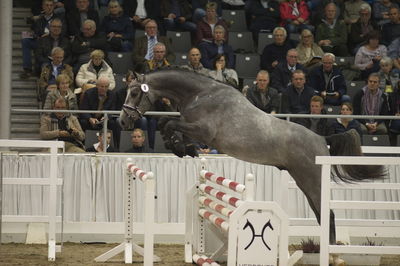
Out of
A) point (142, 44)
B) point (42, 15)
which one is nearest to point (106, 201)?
point (142, 44)

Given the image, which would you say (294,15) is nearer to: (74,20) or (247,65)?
(247,65)

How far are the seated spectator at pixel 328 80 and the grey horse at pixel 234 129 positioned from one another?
413cm

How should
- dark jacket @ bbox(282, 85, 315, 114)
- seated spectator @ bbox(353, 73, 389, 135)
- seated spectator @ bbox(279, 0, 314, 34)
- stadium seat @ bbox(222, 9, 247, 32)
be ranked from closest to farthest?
1. dark jacket @ bbox(282, 85, 315, 114)
2. seated spectator @ bbox(353, 73, 389, 135)
3. seated spectator @ bbox(279, 0, 314, 34)
4. stadium seat @ bbox(222, 9, 247, 32)

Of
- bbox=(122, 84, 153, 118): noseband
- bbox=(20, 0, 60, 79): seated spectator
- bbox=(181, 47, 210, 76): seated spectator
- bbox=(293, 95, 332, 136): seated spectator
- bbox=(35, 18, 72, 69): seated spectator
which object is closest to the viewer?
bbox=(122, 84, 153, 118): noseband

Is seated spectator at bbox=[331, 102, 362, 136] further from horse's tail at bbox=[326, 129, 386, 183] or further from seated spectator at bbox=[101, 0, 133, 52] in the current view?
seated spectator at bbox=[101, 0, 133, 52]

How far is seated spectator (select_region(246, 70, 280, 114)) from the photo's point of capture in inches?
475

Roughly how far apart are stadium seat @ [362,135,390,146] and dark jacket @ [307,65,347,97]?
3.50ft

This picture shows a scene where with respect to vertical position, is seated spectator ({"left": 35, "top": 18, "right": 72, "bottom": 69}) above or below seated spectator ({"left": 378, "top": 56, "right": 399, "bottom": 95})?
above

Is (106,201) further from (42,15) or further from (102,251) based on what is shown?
(42,15)

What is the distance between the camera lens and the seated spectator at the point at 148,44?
13570mm

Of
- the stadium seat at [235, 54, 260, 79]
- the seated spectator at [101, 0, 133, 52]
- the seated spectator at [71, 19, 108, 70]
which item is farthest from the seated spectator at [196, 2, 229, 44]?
the seated spectator at [71, 19, 108, 70]

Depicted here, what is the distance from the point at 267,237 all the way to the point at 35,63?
7.64m

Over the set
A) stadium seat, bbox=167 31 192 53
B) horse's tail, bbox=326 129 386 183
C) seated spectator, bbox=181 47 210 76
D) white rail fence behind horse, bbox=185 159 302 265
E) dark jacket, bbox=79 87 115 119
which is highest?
stadium seat, bbox=167 31 192 53

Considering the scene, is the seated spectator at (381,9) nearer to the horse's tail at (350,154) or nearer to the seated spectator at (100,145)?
the seated spectator at (100,145)
